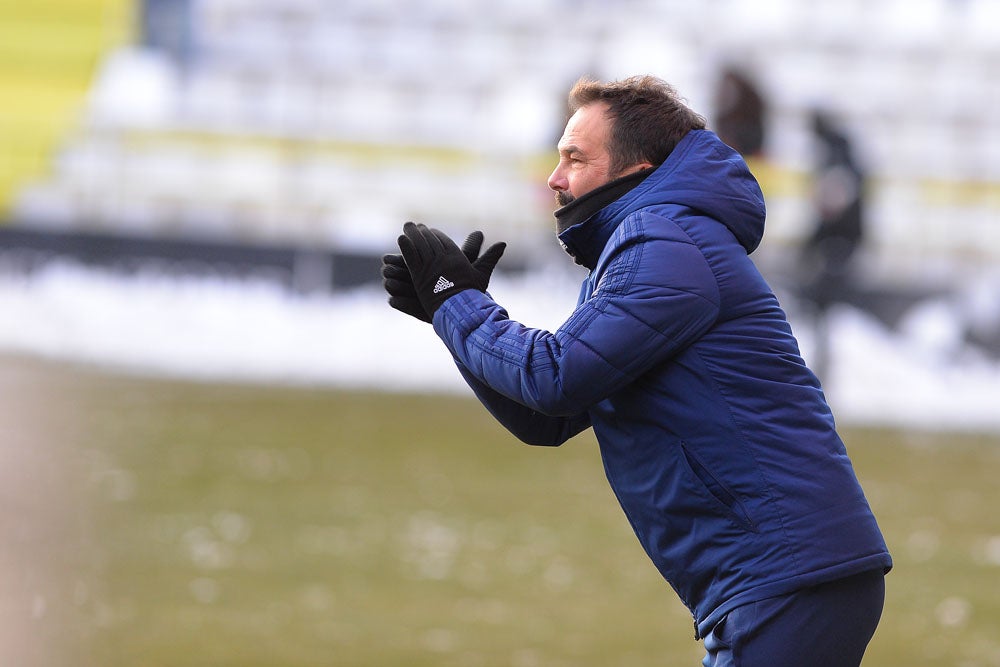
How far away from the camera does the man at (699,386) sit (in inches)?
88.3

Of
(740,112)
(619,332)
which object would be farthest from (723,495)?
(740,112)

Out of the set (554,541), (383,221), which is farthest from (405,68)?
(554,541)

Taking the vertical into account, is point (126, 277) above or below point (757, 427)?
above

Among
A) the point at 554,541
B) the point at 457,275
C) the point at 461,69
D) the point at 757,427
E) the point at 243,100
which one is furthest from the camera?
the point at 461,69

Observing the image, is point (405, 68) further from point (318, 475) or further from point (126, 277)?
point (318, 475)

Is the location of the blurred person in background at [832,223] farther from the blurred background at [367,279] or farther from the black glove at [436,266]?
the black glove at [436,266]

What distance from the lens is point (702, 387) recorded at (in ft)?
7.47

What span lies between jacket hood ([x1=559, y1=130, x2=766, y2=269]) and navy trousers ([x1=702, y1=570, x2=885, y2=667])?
21.7 inches

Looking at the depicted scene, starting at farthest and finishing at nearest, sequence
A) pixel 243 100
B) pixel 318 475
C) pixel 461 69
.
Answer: pixel 461 69, pixel 243 100, pixel 318 475

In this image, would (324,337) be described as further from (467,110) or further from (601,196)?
(601,196)

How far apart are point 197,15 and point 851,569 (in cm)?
1556

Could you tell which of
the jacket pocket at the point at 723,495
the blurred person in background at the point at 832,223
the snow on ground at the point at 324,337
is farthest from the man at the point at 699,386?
the blurred person in background at the point at 832,223

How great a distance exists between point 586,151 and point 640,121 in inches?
3.8

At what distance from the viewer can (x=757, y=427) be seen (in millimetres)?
2252
